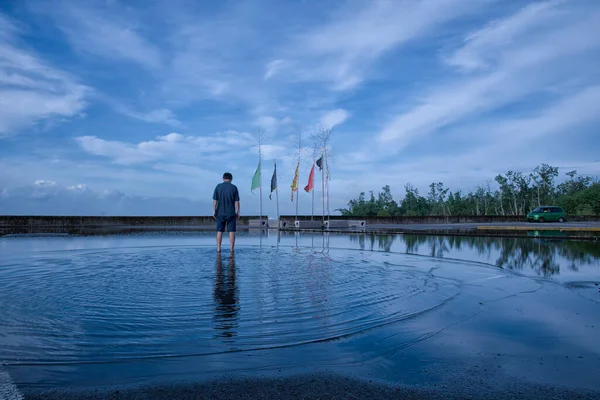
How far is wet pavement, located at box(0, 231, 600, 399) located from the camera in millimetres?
2701

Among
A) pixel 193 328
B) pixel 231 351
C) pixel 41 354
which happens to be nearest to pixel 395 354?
pixel 231 351

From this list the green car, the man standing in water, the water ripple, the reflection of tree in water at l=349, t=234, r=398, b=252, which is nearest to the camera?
the water ripple

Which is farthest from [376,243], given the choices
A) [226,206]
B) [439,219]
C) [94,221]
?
[94,221]

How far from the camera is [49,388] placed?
2.56m

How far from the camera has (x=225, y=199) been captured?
10719 mm

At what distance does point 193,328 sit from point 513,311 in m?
3.56

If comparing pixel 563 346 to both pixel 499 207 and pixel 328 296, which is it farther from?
pixel 499 207

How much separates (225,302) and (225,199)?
596 centimetres

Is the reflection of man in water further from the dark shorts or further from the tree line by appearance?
the tree line

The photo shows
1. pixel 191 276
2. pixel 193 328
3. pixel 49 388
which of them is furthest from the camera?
pixel 191 276

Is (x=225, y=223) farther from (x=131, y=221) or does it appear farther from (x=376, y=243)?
(x=131, y=221)

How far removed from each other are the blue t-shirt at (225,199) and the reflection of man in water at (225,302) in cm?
323

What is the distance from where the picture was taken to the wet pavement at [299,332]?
270cm

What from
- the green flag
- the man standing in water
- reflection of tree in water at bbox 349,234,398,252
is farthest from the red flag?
the man standing in water
